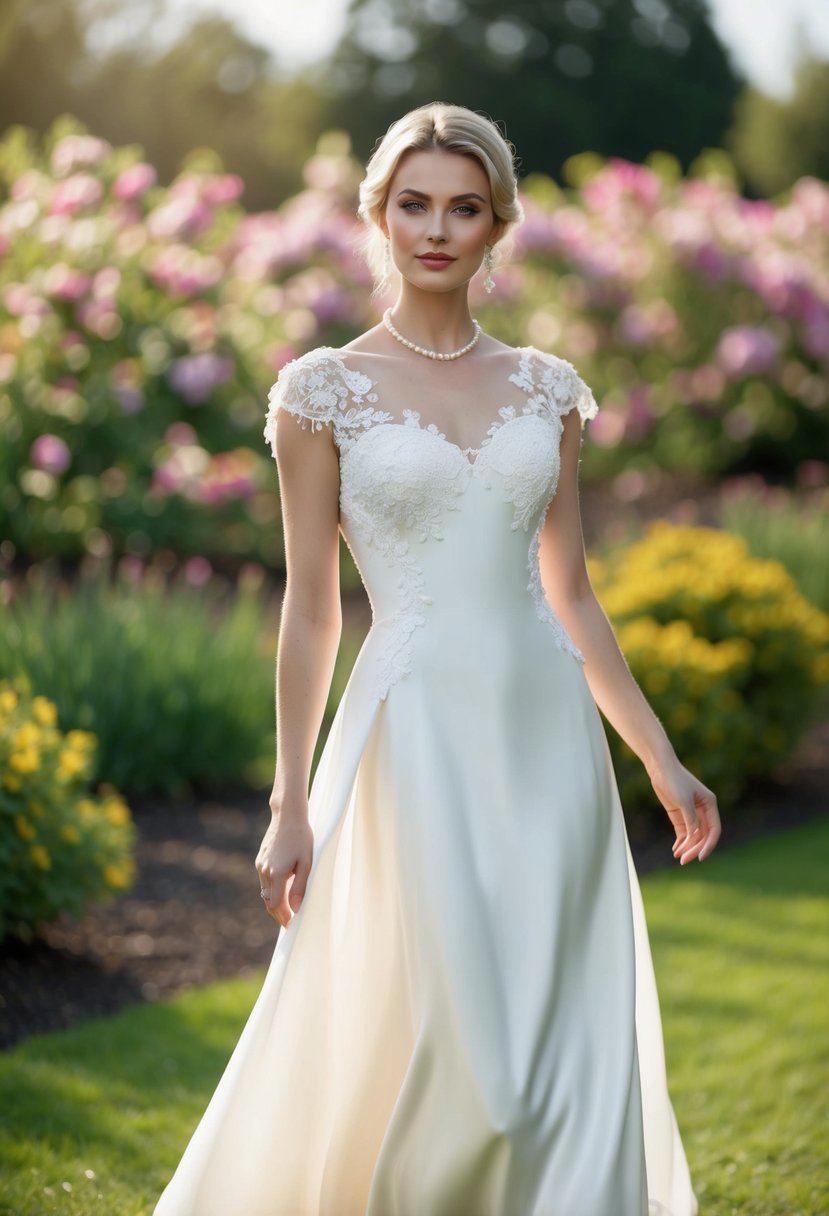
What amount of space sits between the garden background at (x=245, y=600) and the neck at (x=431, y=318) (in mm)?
2057

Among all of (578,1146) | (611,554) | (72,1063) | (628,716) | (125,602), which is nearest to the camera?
(578,1146)

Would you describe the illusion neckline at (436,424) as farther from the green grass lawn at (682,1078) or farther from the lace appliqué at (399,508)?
the green grass lawn at (682,1078)

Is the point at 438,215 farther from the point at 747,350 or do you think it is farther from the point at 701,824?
the point at 747,350

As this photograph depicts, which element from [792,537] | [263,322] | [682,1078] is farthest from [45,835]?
[263,322]

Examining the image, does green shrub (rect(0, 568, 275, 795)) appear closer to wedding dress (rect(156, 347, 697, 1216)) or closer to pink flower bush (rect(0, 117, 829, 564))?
pink flower bush (rect(0, 117, 829, 564))

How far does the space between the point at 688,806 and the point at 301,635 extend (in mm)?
865

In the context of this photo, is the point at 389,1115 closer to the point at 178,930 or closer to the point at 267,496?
the point at 178,930

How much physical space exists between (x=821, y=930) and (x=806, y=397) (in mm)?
8793

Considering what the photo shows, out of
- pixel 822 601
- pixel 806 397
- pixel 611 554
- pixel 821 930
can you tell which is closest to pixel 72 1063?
pixel 821 930

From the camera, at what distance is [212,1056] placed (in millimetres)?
4297

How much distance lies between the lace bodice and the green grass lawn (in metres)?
1.63

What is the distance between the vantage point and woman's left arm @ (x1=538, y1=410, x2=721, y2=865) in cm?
290

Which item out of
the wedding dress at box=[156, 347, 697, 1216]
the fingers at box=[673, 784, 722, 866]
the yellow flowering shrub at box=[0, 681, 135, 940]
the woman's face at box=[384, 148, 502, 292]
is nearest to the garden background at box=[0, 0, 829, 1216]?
the yellow flowering shrub at box=[0, 681, 135, 940]

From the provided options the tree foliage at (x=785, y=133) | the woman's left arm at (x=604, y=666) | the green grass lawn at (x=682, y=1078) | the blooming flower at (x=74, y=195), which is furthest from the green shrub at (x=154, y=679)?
the tree foliage at (x=785, y=133)
